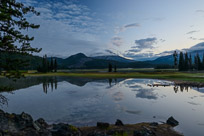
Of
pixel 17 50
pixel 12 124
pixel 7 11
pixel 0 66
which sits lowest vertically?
pixel 12 124

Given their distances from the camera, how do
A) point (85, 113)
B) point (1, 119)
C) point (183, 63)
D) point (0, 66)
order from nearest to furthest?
point (1, 119) → point (0, 66) → point (85, 113) → point (183, 63)

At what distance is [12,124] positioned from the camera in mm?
10250

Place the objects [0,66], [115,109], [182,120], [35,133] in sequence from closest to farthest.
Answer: [35,133] < [0,66] < [182,120] < [115,109]

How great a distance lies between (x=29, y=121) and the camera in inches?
423

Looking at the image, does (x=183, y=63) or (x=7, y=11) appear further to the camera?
(x=183, y=63)

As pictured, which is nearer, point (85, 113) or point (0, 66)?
point (0, 66)

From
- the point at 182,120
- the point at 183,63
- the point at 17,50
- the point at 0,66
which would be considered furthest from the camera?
the point at 183,63

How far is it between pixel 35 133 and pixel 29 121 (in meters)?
1.64

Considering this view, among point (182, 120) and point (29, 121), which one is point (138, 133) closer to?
point (182, 120)

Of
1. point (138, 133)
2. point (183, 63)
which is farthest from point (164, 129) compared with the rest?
point (183, 63)

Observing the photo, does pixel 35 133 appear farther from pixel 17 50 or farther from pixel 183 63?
pixel 183 63

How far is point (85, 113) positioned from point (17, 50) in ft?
30.5

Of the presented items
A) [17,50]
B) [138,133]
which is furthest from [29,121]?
[138,133]

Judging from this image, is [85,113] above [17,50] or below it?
below
